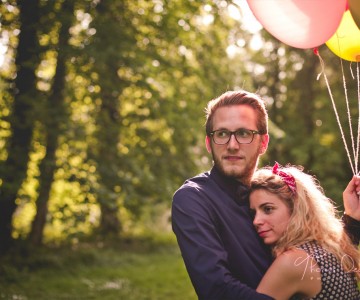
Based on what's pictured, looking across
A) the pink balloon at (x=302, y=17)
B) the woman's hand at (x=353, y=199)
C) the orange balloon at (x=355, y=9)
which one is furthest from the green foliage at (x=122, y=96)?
the woman's hand at (x=353, y=199)

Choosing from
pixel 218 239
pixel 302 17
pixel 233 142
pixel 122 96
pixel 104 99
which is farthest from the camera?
pixel 122 96

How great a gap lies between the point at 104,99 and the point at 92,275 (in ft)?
10.8

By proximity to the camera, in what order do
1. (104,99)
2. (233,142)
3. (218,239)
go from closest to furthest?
(218,239) < (233,142) < (104,99)

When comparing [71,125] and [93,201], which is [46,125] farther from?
[93,201]

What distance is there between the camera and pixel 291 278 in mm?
1958

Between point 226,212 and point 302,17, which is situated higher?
point 302,17

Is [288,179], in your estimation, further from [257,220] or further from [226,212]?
[226,212]

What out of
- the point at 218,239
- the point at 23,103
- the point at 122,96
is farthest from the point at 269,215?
the point at 122,96

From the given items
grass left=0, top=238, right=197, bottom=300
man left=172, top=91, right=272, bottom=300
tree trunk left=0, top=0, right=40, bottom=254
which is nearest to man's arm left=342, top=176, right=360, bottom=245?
man left=172, top=91, right=272, bottom=300

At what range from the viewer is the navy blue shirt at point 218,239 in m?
1.96

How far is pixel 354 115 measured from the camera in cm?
1263

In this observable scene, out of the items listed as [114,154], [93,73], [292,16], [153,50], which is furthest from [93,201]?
[292,16]

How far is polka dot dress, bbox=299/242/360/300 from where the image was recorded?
204 cm

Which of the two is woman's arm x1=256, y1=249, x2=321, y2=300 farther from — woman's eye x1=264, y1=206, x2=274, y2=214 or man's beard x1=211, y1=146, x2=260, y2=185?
man's beard x1=211, y1=146, x2=260, y2=185
